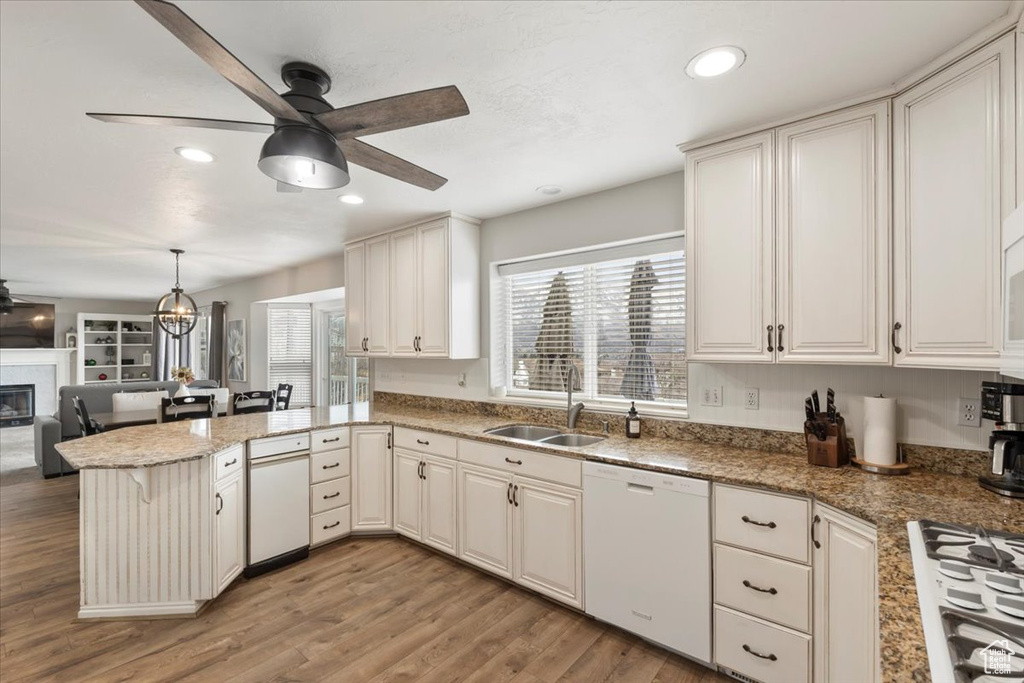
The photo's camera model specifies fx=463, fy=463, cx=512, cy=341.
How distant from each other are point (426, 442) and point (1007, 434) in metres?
2.89

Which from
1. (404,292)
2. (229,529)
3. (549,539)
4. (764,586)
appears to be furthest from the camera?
(404,292)

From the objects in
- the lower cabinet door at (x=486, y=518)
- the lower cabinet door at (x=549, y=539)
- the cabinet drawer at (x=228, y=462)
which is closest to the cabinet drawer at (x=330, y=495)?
the cabinet drawer at (x=228, y=462)

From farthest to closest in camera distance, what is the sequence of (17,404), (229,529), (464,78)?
1. (17,404)
2. (229,529)
3. (464,78)

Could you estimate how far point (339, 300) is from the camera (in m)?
5.97

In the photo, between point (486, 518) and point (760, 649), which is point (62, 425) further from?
point (760, 649)

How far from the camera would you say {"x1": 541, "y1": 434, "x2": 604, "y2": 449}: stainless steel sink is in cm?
294

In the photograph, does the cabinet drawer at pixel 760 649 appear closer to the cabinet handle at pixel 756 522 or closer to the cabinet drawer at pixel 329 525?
the cabinet handle at pixel 756 522

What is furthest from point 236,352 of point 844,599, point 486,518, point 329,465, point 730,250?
point 844,599

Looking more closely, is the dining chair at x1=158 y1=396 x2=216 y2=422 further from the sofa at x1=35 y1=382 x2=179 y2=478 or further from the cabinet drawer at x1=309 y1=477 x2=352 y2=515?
the cabinet drawer at x1=309 y1=477 x2=352 y2=515

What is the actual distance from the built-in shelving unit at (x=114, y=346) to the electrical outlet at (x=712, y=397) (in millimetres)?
11038

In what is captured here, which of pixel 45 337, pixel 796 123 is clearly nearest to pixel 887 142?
pixel 796 123

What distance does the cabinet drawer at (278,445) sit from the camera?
298 cm

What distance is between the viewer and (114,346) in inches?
369

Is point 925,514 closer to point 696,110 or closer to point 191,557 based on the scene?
point 696,110
